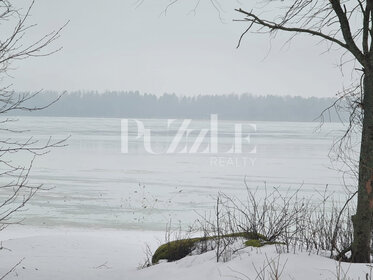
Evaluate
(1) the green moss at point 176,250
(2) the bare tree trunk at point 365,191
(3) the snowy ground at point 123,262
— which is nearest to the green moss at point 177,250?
(1) the green moss at point 176,250

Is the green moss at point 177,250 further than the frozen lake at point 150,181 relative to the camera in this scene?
No

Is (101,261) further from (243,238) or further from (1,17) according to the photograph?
(1,17)

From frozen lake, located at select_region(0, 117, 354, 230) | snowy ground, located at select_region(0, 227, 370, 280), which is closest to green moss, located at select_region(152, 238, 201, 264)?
snowy ground, located at select_region(0, 227, 370, 280)

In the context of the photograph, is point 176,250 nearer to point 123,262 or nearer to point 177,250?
point 177,250

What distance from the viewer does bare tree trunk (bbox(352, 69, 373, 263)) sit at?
615 centimetres

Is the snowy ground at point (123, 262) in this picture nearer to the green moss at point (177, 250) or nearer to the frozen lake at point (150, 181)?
the green moss at point (177, 250)

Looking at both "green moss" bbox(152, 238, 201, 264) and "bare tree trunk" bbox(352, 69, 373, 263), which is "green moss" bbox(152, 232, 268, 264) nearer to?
"green moss" bbox(152, 238, 201, 264)

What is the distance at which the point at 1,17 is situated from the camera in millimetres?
6047

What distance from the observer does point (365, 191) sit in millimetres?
6199

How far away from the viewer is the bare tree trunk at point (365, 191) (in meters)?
6.15

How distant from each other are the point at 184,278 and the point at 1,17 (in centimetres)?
364

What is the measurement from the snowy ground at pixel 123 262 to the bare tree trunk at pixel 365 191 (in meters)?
0.48

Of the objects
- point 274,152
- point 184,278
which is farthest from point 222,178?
point 184,278

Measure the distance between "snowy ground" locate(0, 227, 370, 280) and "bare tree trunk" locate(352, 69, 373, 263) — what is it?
0.48 metres
